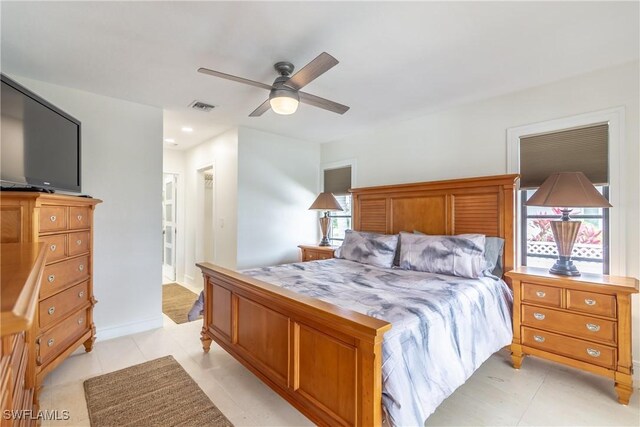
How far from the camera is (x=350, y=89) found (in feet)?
9.24

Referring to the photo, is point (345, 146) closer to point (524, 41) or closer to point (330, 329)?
A: point (524, 41)

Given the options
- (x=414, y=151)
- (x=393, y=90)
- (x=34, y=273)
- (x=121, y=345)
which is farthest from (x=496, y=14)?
(x=121, y=345)

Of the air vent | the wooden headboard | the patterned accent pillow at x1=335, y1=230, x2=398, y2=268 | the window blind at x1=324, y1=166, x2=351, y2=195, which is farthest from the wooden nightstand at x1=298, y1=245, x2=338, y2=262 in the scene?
the air vent

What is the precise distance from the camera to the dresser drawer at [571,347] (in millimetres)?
2076

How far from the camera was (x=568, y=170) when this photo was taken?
2.59 metres

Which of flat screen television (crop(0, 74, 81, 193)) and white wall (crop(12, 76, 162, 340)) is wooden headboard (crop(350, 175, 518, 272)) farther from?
flat screen television (crop(0, 74, 81, 193))

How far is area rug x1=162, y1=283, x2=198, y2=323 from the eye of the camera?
3725 mm

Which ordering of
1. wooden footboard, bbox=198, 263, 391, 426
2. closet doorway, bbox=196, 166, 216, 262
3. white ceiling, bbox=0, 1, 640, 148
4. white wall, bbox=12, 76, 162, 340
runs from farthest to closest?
closet doorway, bbox=196, 166, 216, 262
white wall, bbox=12, 76, 162, 340
white ceiling, bbox=0, 1, 640, 148
wooden footboard, bbox=198, 263, 391, 426

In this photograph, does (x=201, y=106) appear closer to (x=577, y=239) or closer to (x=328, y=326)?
(x=328, y=326)

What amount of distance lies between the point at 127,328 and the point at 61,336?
0.97m

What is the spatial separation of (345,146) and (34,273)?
4.24 meters

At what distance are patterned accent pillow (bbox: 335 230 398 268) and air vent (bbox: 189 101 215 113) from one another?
2.23 meters

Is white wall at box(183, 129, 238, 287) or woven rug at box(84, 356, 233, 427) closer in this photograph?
woven rug at box(84, 356, 233, 427)

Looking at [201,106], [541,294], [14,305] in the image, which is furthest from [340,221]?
[14,305]
